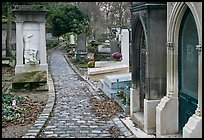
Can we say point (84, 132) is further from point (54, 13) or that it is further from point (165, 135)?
point (54, 13)

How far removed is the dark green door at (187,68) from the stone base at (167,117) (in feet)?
0.39

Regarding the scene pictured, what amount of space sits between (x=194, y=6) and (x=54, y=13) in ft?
115

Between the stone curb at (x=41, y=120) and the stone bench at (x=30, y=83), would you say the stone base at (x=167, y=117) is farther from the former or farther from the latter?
the stone bench at (x=30, y=83)

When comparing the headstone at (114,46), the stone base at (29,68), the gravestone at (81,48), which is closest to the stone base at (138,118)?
the stone base at (29,68)

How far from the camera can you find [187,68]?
5988 mm

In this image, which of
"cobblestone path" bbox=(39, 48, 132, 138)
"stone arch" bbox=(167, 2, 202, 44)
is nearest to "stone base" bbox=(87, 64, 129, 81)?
"cobblestone path" bbox=(39, 48, 132, 138)

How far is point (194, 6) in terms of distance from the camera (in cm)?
511

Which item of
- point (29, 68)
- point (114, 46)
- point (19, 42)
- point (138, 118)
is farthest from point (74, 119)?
point (114, 46)

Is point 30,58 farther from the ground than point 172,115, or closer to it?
farther from the ground

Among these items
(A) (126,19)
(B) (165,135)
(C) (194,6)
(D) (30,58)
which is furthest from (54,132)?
(A) (126,19)

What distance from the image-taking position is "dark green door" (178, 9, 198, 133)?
18.6 ft

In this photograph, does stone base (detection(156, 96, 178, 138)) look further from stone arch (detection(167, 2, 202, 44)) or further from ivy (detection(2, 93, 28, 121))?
ivy (detection(2, 93, 28, 121))

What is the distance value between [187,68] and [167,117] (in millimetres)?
966

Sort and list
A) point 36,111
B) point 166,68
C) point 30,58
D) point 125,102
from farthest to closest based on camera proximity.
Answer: point 30,58, point 125,102, point 36,111, point 166,68
